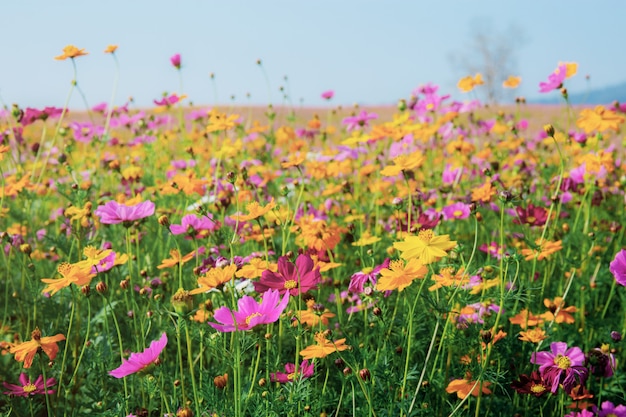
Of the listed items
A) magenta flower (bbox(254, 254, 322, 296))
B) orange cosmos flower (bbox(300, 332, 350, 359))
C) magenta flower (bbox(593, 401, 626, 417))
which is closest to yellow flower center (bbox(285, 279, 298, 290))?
magenta flower (bbox(254, 254, 322, 296))

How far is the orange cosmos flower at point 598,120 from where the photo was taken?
1.74 meters

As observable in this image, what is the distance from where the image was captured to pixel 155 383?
119cm

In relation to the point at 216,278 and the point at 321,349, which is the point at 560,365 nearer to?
the point at 321,349

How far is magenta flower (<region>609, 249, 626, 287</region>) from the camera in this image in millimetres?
1054

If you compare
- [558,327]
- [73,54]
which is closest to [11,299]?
[73,54]

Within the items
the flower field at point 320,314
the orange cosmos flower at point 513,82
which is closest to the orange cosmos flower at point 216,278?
the flower field at point 320,314

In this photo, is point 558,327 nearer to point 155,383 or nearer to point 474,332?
point 474,332

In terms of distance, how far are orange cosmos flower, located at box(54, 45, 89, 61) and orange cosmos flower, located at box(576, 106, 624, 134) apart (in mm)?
1479

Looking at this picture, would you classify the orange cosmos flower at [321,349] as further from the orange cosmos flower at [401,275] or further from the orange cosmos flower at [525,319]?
the orange cosmos flower at [525,319]

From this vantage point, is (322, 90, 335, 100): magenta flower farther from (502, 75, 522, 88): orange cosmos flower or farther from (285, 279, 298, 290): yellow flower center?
(285, 279, 298, 290): yellow flower center

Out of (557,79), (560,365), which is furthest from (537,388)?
(557,79)

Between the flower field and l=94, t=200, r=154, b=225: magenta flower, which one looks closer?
the flower field

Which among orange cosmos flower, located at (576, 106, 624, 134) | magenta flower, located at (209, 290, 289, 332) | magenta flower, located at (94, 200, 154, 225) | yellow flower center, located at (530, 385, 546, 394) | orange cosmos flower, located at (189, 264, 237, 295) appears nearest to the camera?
magenta flower, located at (209, 290, 289, 332)

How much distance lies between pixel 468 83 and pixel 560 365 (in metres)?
1.62
